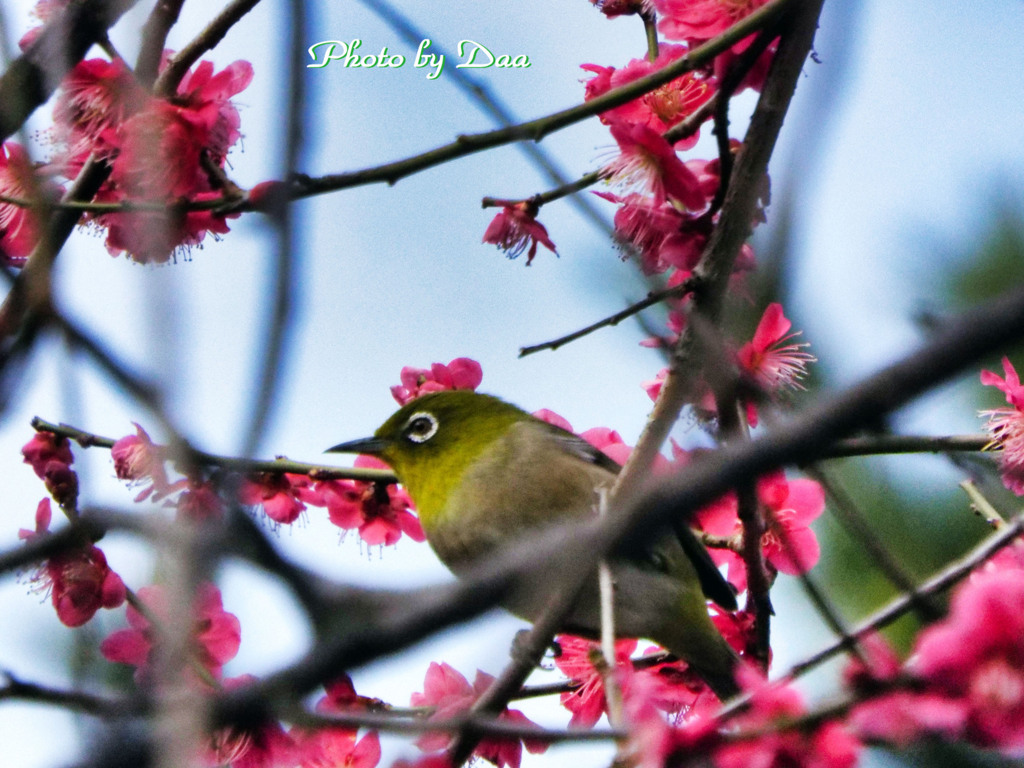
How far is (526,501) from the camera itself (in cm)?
389

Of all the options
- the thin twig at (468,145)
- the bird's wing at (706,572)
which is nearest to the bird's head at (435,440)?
the bird's wing at (706,572)

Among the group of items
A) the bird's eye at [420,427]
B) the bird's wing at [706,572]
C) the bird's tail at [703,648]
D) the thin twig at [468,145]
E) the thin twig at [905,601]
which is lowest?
the thin twig at [905,601]

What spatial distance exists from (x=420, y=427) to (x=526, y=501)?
66cm

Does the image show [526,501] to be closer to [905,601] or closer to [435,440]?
[435,440]

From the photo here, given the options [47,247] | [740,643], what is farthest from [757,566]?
[47,247]

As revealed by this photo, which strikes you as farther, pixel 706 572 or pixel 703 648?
pixel 706 572

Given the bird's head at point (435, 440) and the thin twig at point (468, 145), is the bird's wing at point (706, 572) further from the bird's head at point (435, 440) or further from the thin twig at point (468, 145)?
the thin twig at point (468, 145)

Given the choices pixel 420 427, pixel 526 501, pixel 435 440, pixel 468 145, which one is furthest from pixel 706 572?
pixel 468 145

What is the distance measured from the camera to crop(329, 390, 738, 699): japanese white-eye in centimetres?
351

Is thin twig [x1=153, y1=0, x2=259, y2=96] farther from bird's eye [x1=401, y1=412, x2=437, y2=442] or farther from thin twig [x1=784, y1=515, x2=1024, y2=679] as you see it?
thin twig [x1=784, y1=515, x2=1024, y2=679]

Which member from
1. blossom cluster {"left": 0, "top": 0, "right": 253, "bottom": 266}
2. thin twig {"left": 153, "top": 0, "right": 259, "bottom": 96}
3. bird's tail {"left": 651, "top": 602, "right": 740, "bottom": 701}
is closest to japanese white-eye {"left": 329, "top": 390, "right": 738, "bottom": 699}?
bird's tail {"left": 651, "top": 602, "right": 740, "bottom": 701}

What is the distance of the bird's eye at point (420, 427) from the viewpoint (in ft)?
14.1

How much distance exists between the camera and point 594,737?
4.79 feet

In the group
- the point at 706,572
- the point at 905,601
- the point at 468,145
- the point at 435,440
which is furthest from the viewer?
the point at 435,440
